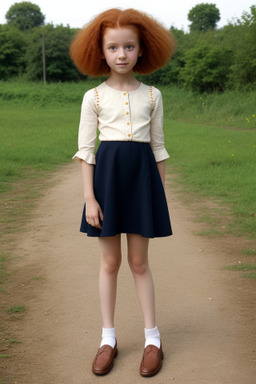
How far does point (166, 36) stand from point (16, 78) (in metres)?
41.5

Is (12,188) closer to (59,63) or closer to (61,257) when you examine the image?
(61,257)

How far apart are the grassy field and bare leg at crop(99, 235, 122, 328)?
320 centimetres

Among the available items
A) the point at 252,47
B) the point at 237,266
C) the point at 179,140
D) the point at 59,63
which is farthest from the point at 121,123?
the point at 59,63

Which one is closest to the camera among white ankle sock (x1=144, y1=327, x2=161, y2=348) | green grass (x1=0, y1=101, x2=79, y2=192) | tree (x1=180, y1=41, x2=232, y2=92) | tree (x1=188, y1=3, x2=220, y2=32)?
white ankle sock (x1=144, y1=327, x2=161, y2=348)

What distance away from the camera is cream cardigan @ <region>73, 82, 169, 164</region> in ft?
10.2

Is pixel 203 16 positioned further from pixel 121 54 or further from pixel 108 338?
pixel 108 338

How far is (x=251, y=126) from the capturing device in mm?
19594

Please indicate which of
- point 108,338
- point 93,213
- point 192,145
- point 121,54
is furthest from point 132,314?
point 192,145

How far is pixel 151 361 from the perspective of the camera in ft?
10.4

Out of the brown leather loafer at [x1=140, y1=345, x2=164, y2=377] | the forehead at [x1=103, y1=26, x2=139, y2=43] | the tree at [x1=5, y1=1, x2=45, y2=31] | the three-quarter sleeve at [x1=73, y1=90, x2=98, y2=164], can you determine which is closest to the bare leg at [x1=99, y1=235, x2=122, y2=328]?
the brown leather loafer at [x1=140, y1=345, x2=164, y2=377]

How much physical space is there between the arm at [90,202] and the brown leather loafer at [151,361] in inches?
28.9

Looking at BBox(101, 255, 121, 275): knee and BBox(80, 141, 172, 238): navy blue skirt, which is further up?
BBox(80, 141, 172, 238): navy blue skirt

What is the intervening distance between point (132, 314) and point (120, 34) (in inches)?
74.3

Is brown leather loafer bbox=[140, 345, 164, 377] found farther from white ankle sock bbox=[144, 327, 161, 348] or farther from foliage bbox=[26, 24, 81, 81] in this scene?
foliage bbox=[26, 24, 81, 81]
